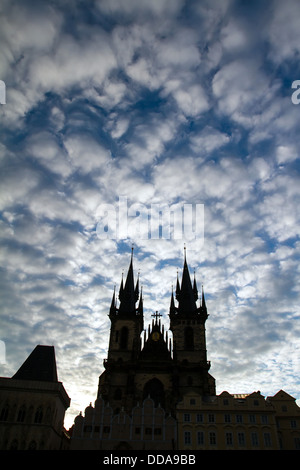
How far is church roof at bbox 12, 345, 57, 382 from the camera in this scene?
42594mm

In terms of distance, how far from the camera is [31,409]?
38938 mm

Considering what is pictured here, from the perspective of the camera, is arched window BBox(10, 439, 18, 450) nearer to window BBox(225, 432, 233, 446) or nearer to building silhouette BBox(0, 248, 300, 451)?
building silhouette BBox(0, 248, 300, 451)

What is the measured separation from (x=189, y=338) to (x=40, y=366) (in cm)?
2391

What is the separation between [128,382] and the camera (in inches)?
1944

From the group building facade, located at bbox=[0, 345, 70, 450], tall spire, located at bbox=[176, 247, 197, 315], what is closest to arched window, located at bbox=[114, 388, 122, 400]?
building facade, located at bbox=[0, 345, 70, 450]

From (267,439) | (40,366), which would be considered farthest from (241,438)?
(40,366)

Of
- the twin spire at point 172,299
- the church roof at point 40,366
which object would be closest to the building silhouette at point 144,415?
the church roof at point 40,366

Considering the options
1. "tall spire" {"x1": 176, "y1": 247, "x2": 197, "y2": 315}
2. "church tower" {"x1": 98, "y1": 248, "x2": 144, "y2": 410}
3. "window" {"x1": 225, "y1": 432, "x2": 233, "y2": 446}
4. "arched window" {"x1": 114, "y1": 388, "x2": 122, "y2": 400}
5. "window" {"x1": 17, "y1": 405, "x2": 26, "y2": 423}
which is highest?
"tall spire" {"x1": 176, "y1": 247, "x2": 197, "y2": 315}

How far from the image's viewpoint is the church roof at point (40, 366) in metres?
42.6

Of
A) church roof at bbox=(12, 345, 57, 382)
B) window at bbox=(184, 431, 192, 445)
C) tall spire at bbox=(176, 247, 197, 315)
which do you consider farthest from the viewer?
tall spire at bbox=(176, 247, 197, 315)
